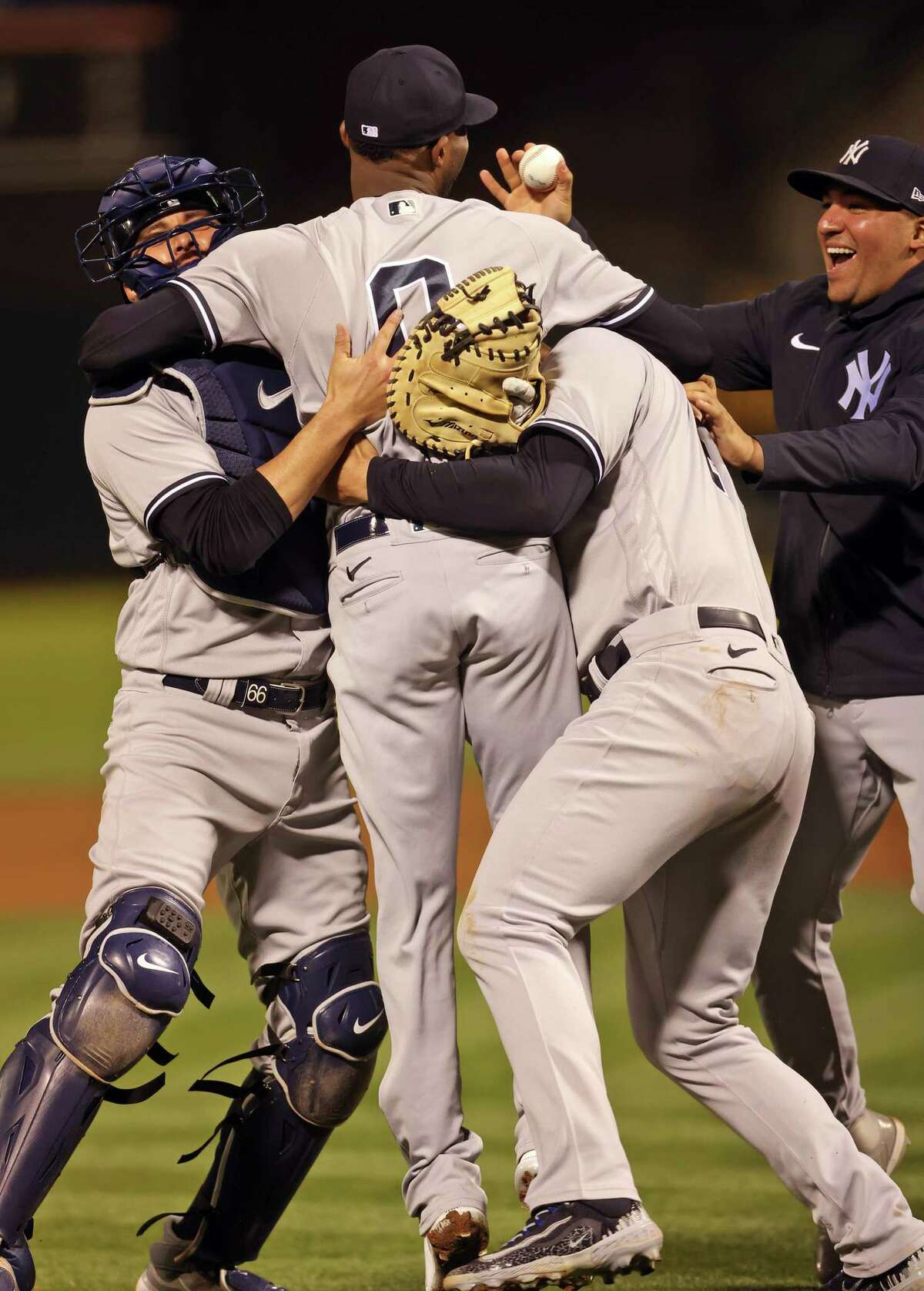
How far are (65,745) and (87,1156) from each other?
6298 mm

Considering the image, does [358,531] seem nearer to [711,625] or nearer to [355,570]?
[355,570]

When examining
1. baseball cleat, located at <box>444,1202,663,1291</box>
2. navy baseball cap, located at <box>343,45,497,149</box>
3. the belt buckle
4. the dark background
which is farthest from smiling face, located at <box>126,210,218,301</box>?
the dark background

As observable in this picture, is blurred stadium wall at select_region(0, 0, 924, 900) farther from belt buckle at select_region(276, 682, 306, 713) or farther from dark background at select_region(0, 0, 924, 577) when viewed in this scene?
A: belt buckle at select_region(276, 682, 306, 713)

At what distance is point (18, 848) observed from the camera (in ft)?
25.4

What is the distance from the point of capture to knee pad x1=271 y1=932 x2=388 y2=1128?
2609 millimetres

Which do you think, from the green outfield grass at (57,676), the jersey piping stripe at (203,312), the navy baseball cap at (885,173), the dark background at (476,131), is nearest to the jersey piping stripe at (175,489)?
the jersey piping stripe at (203,312)

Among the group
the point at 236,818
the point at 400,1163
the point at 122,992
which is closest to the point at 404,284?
the point at 236,818

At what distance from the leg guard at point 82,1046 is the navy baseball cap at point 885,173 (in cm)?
179

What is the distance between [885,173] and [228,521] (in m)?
1.42

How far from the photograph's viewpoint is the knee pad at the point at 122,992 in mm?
2270

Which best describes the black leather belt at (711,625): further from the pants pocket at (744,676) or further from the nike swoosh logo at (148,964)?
the nike swoosh logo at (148,964)

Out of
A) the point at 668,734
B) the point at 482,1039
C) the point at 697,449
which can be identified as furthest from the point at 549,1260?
the point at 482,1039

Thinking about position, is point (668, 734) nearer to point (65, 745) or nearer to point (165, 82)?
point (65, 745)

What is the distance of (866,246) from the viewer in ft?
Result: 9.19
